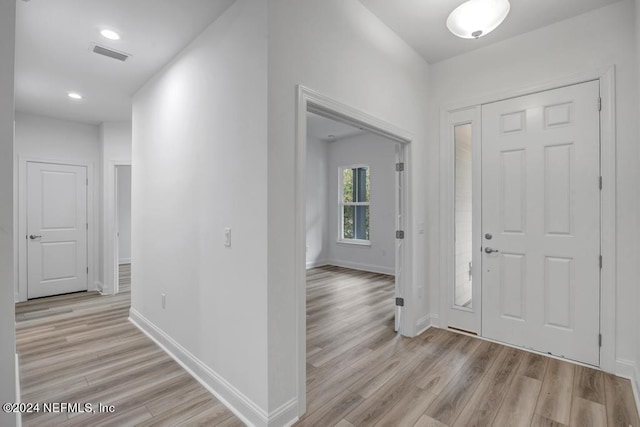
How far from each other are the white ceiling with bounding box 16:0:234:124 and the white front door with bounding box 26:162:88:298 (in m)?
1.44

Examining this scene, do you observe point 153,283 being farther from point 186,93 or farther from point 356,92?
point 356,92

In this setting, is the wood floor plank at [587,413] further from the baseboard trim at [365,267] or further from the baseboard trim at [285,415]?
the baseboard trim at [365,267]

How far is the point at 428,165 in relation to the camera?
133 inches

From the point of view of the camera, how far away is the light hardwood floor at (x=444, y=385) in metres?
1.92

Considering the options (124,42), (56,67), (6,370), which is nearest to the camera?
(6,370)

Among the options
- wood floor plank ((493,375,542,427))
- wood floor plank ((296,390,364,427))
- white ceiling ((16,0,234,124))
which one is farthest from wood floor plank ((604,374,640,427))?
white ceiling ((16,0,234,124))

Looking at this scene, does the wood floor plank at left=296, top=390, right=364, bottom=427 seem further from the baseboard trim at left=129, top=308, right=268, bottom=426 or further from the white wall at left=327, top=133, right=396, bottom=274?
the white wall at left=327, top=133, right=396, bottom=274

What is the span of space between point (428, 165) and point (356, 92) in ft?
4.60

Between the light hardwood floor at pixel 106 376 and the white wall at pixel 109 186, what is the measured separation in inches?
46.2

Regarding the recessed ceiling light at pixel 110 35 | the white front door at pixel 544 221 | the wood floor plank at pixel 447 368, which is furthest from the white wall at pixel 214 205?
the white front door at pixel 544 221

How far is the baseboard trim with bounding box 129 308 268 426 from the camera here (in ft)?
6.10

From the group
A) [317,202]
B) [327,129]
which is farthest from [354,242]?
[327,129]

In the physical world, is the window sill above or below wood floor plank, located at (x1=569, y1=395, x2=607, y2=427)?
above

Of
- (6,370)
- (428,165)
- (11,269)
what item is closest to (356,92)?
(428,165)
